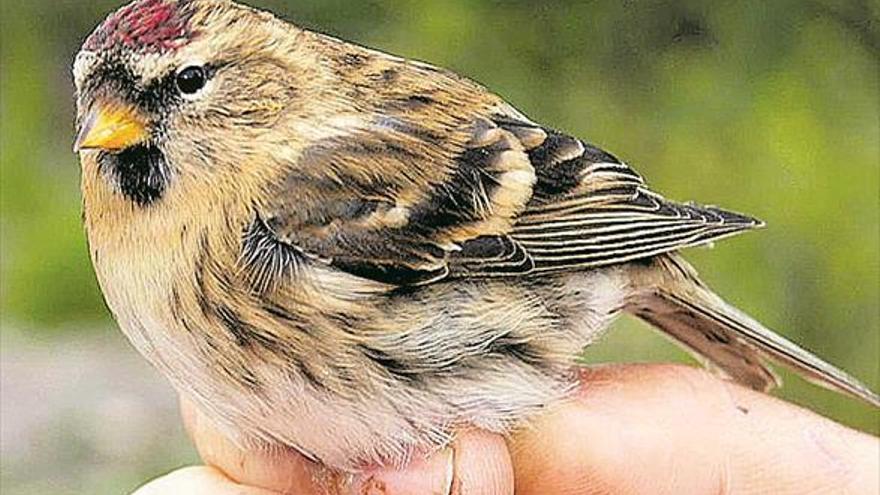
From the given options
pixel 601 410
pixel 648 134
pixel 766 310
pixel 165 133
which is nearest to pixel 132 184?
pixel 165 133

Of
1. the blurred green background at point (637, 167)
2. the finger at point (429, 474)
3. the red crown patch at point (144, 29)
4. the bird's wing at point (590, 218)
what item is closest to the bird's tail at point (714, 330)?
the bird's wing at point (590, 218)

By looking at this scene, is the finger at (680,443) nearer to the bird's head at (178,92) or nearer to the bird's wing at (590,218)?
the bird's wing at (590,218)

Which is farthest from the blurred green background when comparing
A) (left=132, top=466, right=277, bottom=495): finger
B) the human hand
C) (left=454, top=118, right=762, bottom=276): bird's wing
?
(left=132, top=466, right=277, bottom=495): finger

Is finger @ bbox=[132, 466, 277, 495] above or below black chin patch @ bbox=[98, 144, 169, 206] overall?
below

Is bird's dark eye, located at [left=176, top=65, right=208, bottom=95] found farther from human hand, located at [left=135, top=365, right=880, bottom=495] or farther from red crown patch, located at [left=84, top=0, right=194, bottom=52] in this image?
human hand, located at [left=135, top=365, right=880, bottom=495]

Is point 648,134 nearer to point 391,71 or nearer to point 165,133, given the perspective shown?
point 391,71

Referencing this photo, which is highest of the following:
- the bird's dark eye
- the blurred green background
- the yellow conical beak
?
the bird's dark eye

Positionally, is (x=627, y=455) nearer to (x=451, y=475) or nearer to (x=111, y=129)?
(x=451, y=475)
